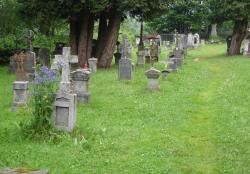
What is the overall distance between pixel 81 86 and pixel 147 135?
4679 millimetres

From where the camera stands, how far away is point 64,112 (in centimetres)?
1120

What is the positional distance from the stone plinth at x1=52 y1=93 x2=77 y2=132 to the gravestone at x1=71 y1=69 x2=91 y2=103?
3977 mm

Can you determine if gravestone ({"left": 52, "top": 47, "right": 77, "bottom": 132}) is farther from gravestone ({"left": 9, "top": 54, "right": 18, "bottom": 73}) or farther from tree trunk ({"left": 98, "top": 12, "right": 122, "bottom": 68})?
tree trunk ({"left": 98, "top": 12, "right": 122, "bottom": 68})

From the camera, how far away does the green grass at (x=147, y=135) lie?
8.89 m

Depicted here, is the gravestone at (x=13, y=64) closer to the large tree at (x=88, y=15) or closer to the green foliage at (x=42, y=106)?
the large tree at (x=88, y=15)

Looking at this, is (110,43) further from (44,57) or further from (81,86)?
(81,86)

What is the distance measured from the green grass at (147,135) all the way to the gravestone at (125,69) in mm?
1896

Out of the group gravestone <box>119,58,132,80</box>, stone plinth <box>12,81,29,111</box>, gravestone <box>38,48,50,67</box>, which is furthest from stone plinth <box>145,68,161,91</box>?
gravestone <box>38,48,50,67</box>

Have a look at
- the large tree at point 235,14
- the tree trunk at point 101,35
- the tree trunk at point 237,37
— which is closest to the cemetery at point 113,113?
the tree trunk at point 101,35

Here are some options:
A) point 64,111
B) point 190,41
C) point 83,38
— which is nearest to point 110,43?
point 83,38

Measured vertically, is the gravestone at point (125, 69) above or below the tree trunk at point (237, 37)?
below

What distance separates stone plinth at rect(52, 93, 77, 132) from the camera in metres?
11.1

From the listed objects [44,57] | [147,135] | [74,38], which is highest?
[74,38]

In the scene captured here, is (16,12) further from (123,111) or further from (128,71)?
(123,111)
